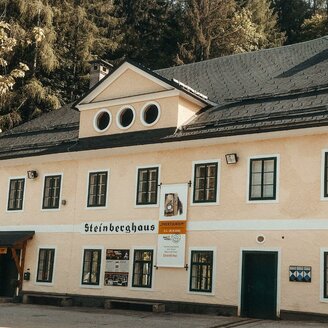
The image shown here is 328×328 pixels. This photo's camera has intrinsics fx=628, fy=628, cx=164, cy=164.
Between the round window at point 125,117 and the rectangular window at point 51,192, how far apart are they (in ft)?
11.1

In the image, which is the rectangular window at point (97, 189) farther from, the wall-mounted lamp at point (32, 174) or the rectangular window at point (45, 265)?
the wall-mounted lamp at point (32, 174)

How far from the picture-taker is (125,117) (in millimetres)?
22844

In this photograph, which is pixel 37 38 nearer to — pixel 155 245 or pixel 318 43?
pixel 155 245

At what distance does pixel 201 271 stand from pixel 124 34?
30656 millimetres

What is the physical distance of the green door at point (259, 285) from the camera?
59.3ft

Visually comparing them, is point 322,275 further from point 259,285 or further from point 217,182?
point 217,182

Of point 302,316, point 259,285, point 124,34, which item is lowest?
point 302,316

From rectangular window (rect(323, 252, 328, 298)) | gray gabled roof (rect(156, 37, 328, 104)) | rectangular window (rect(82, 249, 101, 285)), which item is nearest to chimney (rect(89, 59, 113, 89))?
gray gabled roof (rect(156, 37, 328, 104))

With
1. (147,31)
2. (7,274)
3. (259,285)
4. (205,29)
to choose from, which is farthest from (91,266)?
(147,31)

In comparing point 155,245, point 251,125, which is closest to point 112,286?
point 155,245

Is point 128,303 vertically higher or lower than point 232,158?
lower

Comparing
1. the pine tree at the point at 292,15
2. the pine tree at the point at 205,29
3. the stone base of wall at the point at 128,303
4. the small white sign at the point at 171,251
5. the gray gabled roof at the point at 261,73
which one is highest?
the pine tree at the point at 292,15

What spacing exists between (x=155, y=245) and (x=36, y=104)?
21467 millimetres

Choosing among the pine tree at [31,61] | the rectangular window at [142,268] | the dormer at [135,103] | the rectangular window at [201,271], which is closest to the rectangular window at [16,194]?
the dormer at [135,103]
